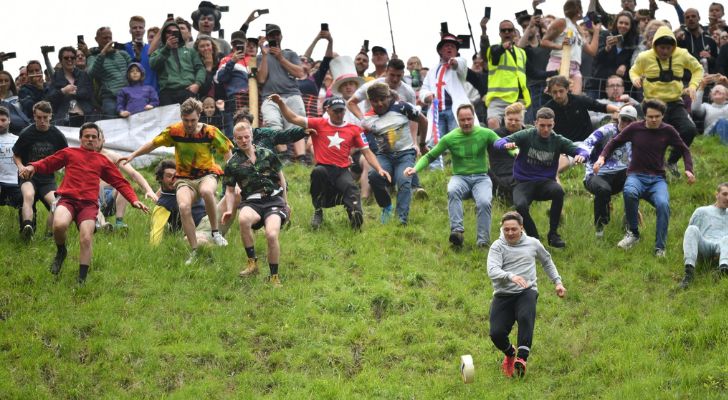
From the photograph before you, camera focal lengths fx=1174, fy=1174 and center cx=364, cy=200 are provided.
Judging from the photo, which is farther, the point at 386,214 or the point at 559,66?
the point at 559,66

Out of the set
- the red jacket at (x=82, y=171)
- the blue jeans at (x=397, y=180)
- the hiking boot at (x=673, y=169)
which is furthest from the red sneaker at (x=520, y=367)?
the hiking boot at (x=673, y=169)

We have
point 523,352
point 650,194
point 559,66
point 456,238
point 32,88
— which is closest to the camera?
point 523,352

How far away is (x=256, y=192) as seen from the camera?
14.8 meters

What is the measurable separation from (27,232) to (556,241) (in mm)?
7198

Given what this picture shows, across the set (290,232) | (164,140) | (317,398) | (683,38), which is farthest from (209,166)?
(683,38)

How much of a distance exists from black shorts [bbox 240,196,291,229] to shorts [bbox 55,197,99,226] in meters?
1.86

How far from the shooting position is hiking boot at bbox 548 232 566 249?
16.1 meters

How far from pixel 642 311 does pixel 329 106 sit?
5466 millimetres

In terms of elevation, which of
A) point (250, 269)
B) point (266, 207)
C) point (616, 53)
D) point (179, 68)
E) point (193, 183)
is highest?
point (616, 53)

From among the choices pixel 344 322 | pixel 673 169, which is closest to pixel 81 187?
pixel 344 322

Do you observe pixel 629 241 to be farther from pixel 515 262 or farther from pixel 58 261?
pixel 58 261

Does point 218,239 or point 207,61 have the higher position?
point 207,61

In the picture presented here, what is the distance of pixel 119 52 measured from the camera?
20328mm

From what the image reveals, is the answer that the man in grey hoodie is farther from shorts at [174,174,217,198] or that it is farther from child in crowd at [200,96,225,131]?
child in crowd at [200,96,225,131]
